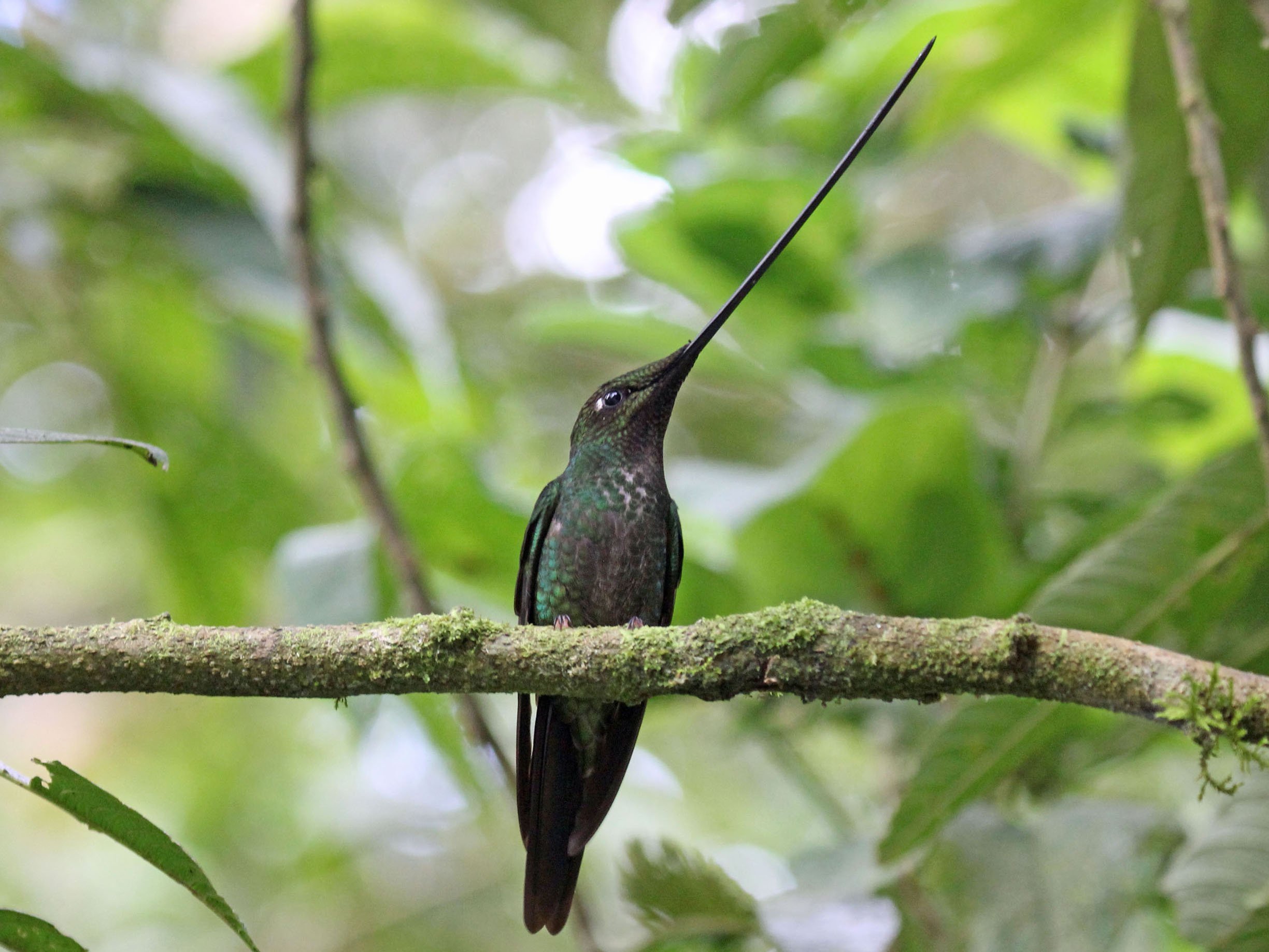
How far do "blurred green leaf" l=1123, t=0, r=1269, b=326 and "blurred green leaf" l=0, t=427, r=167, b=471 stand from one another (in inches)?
92.1

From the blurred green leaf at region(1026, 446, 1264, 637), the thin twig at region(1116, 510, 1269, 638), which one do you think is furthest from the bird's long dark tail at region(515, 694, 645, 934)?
the thin twig at region(1116, 510, 1269, 638)

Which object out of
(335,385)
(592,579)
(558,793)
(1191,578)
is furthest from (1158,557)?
(335,385)

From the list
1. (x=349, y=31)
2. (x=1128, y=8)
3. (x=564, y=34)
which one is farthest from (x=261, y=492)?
(x=1128, y=8)

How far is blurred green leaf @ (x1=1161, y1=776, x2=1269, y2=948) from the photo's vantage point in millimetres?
2363

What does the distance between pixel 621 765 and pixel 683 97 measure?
258cm

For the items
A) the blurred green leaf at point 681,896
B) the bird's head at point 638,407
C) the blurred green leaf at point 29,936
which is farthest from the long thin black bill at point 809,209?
the blurred green leaf at point 29,936

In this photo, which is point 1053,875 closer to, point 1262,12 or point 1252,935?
point 1252,935

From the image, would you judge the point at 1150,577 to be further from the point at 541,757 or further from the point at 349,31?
the point at 349,31

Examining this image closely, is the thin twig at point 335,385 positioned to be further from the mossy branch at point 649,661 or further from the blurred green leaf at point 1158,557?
the blurred green leaf at point 1158,557

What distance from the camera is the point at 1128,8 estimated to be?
391 cm

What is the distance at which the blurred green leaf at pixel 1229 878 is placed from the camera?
236 centimetres

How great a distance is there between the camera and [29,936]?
1.57 meters

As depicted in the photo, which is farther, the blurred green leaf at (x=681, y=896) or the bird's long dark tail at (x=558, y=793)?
the blurred green leaf at (x=681, y=896)

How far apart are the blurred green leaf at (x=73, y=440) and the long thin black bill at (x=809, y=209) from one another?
1182mm
